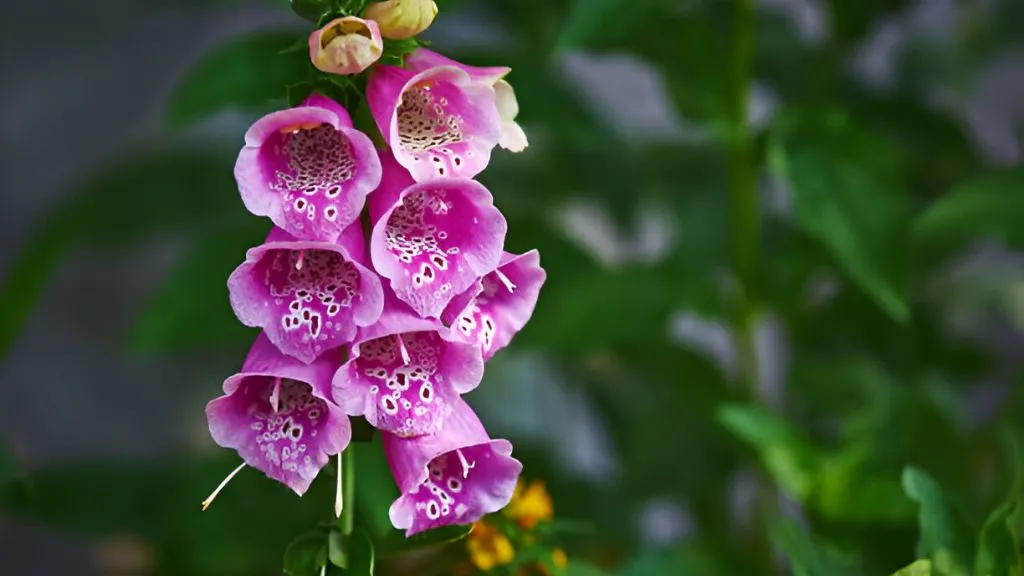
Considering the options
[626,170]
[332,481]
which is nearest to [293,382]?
[332,481]

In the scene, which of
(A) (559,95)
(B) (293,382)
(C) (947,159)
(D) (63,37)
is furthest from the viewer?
(D) (63,37)

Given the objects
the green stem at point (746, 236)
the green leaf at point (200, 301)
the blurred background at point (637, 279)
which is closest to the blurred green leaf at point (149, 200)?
the blurred background at point (637, 279)

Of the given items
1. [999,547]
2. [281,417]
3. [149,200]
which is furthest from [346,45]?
[149,200]

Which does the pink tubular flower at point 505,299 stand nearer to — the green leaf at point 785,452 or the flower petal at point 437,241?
the flower petal at point 437,241

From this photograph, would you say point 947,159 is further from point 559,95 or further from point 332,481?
point 332,481

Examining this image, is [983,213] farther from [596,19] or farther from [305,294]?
[305,294]
